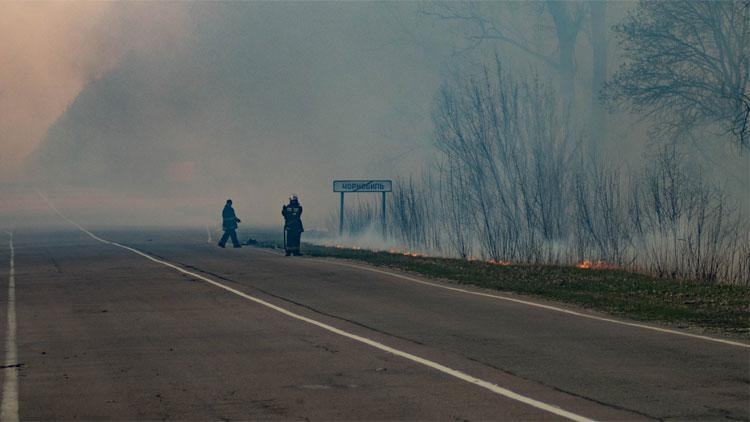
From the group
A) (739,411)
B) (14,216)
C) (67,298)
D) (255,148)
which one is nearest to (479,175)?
(67,298)

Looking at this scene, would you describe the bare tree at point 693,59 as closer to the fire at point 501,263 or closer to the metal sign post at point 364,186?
the metal sign post at point 364,186

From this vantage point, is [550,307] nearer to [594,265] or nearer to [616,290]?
[616,290]

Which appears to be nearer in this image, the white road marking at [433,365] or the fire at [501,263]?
the white road marking at [433,365]

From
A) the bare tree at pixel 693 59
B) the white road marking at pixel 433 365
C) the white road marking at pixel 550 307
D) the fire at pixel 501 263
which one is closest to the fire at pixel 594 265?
the fire at pixel 501 263

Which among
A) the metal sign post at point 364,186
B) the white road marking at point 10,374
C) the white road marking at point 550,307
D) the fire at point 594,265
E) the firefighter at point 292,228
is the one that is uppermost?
the metal sign post at point 364,186

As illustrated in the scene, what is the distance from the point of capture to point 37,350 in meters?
12.9

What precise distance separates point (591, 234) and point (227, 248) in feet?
49.5

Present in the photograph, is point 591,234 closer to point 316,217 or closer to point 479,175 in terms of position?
point 479,175

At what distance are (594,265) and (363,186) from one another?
16.9 metres

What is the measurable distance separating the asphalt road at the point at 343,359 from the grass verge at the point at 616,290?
4.52ft

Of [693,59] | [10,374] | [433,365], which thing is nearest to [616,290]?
[433,365]

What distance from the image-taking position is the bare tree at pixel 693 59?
36.1 metres

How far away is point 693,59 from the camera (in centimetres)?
3697

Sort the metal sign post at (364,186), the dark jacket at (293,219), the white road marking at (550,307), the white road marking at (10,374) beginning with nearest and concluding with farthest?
the white road marking at (10,374) < the white road marking at (550,307) < the dark jacket at (293,219) < the metal sign post at (364,186)
